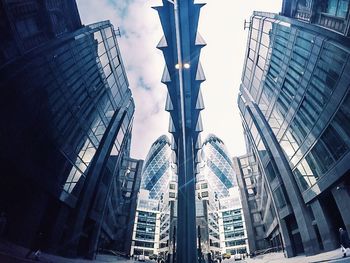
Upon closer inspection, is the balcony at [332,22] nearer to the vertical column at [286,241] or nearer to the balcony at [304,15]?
the balcony at [304,15]

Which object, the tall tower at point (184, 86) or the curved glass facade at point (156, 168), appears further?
the curved glass facade at point (156, 168)

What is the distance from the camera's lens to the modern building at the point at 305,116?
17984 mm

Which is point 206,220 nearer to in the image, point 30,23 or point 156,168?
point 30,23

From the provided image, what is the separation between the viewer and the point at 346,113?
17125 millimetres

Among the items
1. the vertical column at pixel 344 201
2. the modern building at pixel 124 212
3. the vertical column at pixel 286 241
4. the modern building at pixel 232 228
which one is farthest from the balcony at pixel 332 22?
the modern building at pixel 232 228

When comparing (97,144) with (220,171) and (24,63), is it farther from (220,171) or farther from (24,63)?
(220,171)

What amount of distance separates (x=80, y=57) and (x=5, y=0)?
9551mm

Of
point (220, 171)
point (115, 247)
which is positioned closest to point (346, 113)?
point (115, 247)

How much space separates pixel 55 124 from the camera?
65.8 feet

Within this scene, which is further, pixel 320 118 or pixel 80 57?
pixel 80 57

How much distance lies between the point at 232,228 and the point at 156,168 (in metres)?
68.7

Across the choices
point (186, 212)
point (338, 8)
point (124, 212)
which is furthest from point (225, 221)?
point (186, 212)

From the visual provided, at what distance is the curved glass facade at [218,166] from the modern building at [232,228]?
4077 cm

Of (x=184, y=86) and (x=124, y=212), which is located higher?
(x=124, y=212)
